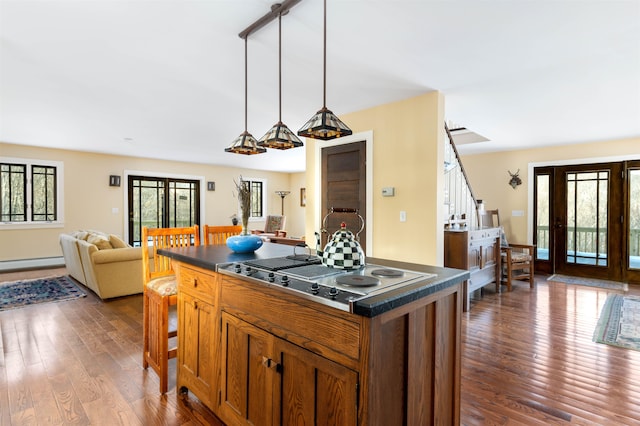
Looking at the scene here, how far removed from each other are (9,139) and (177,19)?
550 cm

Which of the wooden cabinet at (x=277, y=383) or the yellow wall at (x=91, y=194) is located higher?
the yellow wall at (x=91, y=194)

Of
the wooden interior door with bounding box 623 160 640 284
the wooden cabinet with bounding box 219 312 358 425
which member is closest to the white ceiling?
the wooden interior door with bounding box 623 160 640 284

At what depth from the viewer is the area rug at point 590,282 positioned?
5118 mm

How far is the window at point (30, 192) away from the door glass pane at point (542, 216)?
30.3 ft

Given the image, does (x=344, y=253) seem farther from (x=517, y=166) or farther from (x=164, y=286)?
(x=517, y=166)

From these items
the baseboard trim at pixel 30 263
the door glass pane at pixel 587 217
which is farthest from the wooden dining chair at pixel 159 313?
the door glass pane at pixel 587 217

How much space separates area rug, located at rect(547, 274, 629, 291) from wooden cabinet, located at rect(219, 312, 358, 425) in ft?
19.0

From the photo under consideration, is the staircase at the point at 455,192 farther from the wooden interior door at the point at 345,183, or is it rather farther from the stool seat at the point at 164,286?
the stool seat at the point at 164,286

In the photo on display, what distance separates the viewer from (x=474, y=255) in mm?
4105

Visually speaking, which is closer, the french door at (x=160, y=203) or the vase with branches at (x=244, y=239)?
the vase with branches at (x=244, y=239)

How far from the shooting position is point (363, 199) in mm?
4133

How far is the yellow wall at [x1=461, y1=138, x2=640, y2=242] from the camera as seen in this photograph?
18.4 ft

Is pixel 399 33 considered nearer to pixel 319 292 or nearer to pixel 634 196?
pixel 319 292

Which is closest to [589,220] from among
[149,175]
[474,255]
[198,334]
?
[474,255]
